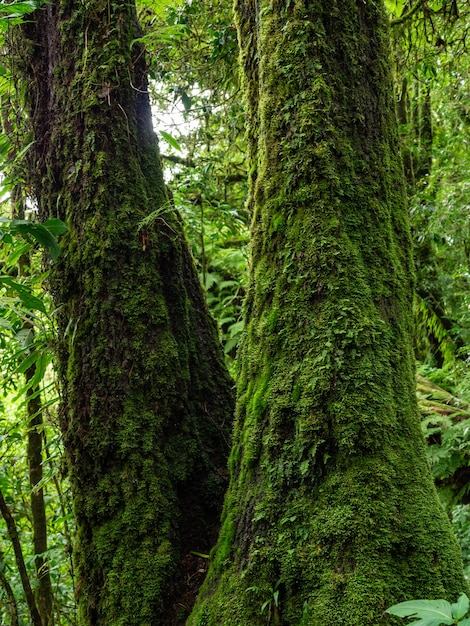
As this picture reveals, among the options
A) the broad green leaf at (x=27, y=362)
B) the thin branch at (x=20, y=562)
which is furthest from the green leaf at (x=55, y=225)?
the thin branch at (x=20, y=562)

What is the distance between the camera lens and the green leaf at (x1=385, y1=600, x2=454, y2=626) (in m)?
1.02

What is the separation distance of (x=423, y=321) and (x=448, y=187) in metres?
2.11

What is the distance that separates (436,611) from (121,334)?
161cm

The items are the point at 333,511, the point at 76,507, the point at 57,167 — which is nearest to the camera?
the point at 333,511

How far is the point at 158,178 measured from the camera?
2658mm

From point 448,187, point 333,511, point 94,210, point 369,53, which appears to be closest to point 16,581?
point 94,210

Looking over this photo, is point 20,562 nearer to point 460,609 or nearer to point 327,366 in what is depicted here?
point 327,366

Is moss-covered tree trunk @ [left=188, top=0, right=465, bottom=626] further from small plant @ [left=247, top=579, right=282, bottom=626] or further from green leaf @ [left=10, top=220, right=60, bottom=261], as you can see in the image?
green leaf @ [left=10, top=220, right=60, bottom=261]

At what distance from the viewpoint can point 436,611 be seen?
1.05 meters

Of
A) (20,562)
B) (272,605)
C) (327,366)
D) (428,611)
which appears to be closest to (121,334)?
(327,366)

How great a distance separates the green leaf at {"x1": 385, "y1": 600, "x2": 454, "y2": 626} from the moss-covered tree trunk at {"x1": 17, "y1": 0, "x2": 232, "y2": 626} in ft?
3.83

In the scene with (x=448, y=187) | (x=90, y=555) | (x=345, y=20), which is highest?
(x=448, y=187)

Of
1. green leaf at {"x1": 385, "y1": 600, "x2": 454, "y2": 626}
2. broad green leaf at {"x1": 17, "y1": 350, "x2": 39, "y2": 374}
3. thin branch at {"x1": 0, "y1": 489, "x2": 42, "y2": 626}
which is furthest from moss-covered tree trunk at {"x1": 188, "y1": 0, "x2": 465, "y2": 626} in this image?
thin branch at {"x1": 0, "y1": 489, "x2": 42, "y2": 626}

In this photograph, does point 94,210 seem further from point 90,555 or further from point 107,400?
point 90,555
